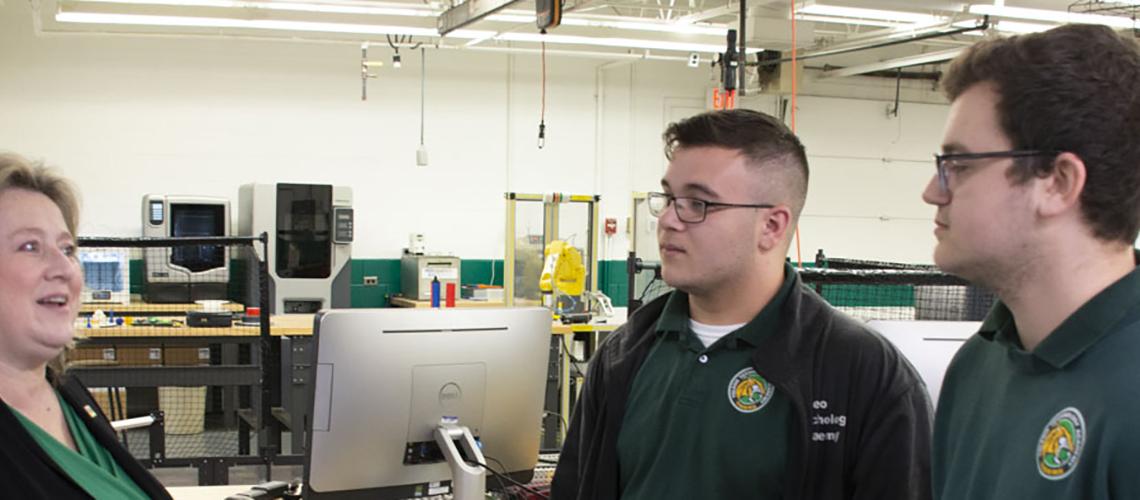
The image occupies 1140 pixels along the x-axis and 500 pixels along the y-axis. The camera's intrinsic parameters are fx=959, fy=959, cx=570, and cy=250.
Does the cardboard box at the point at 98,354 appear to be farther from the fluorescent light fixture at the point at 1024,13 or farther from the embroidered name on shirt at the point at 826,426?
the fluorescent light fixture at the point at 1024,13

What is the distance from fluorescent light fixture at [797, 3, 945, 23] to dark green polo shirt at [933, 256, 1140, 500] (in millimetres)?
5123

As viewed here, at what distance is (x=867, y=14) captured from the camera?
6.61 meters

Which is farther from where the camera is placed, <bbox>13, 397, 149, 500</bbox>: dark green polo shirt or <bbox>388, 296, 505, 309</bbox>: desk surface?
<bbox>388, 296, 505, 309</bbox>: desk surface

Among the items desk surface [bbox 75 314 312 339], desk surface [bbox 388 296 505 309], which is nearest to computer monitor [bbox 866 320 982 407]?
desk surface [bbox 75 314 312 339]

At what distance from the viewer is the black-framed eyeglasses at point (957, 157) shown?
125cm

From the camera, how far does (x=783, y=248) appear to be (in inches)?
74.7

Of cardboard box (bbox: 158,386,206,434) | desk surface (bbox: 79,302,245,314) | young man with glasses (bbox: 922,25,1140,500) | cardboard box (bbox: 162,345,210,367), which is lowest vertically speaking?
cardboard box (bbox: 158,386,206,434)

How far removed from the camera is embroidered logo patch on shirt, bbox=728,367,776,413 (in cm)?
177

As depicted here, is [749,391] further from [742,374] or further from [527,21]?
[527,21]

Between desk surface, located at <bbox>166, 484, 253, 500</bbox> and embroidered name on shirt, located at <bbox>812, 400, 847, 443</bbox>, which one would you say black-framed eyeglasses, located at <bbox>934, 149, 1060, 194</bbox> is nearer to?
embroidered name on shirt, located at <bbox>812, 400, 847, 443</bbox>

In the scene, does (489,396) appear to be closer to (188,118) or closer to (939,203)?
(939,203)

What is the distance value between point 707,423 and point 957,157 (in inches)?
27.4

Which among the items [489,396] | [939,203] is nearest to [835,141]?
[489,396]

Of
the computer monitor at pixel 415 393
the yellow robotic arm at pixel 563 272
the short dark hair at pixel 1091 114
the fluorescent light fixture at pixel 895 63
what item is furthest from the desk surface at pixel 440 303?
the short dark hair at pixel 1091 114
